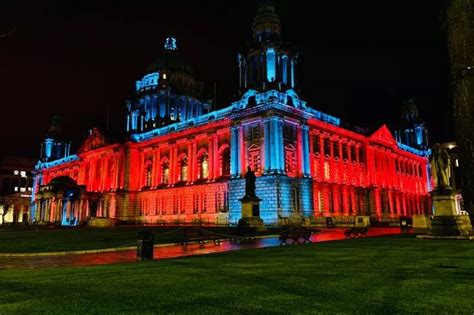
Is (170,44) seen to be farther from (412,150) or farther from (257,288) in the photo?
(257,288)

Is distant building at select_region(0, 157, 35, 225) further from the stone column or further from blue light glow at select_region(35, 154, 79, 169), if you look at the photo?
the stone column

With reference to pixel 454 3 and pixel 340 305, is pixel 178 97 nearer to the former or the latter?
pixel 454 3

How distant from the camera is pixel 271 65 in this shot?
5259 cm

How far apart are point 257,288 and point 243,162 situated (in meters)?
43.6

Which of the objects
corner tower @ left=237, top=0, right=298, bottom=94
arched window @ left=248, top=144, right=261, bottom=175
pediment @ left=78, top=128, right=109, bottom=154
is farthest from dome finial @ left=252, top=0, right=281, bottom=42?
pediment @ left=78, top=128, right=109, bottom=154

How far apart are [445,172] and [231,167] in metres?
33.3

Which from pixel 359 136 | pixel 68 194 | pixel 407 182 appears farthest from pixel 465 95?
pixel 407 182

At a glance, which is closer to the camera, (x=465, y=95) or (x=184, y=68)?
(x=465, y=95)

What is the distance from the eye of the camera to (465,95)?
48.1 feet

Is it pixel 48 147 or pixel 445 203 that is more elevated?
pixel 48 147

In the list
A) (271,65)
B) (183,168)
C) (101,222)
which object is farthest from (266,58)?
(101,222)

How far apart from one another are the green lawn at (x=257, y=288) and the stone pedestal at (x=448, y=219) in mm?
9061

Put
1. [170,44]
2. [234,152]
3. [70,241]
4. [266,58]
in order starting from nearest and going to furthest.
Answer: [70,241] → [234,152] → [266,58] → [170,44]

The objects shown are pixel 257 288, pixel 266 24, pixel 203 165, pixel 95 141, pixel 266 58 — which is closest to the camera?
pixel 257 288
